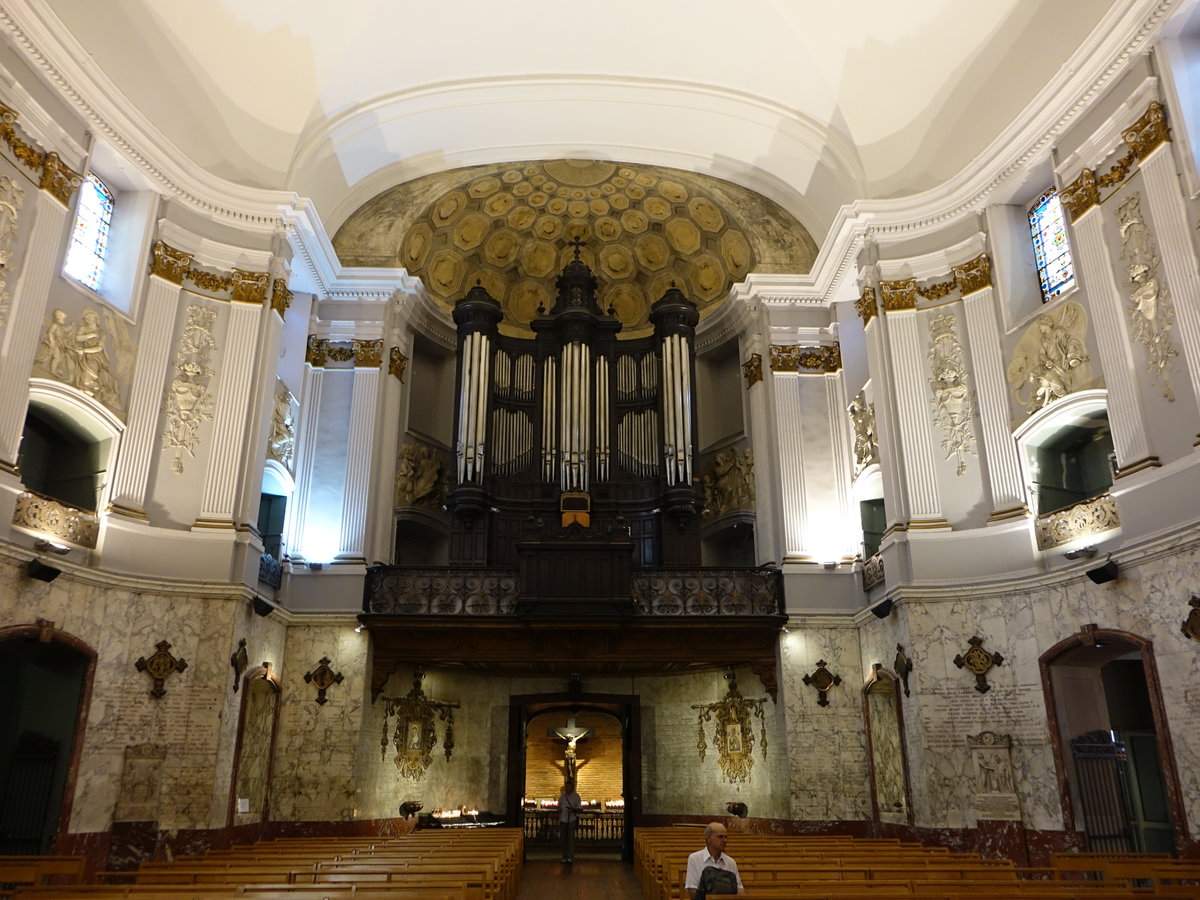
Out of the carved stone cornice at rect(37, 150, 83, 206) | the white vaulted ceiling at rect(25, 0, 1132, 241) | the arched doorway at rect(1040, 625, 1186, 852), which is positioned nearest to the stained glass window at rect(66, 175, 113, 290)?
the carved stone cornice at rect(37, 150, 83, 206)

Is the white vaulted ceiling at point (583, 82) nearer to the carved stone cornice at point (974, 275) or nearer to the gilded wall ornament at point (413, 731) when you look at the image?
the carved stone cornice at point (974, 275)

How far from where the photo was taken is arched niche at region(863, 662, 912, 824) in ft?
49.5

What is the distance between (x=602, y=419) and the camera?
20656mm

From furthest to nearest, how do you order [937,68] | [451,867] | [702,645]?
[702,645] → [937,68] → [451,867]

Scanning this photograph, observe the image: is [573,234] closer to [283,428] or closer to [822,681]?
[283,428]

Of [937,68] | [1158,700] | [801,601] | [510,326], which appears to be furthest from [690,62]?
[1158,700]

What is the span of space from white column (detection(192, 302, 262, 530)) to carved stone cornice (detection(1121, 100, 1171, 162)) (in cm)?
1323

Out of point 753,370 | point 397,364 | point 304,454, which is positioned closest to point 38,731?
point 304,454

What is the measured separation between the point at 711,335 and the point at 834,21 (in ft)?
24.4

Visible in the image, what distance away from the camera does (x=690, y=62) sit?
694 inches

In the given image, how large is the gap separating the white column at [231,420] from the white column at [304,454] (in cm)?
256

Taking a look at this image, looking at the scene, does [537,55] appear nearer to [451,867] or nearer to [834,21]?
[834,21]

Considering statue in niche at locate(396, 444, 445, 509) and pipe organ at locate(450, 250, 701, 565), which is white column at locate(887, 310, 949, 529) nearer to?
pipe organ at locate(450, 250, 701, 565)

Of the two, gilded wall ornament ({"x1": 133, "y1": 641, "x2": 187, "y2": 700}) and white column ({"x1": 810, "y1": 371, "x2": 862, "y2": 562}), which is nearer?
gilded wall ornament ({"x1": 133, "y1": 641, "x2": 187, "y2": 700})
